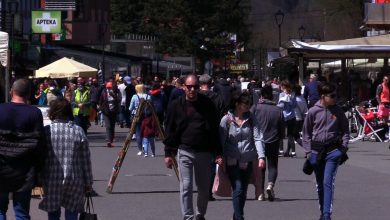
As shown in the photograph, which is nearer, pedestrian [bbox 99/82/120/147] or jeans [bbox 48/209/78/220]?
jeans [bbox 48/209/78/220]

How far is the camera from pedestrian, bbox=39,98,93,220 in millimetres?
9867

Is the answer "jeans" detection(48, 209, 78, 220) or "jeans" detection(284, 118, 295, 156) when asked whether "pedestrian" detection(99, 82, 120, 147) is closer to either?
"jeans" detection(284, 118, 295, 156)

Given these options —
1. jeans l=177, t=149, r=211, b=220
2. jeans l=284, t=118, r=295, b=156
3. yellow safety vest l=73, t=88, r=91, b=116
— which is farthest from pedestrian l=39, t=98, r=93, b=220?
yellow safety vest l=73, t=88, r=91, b=116

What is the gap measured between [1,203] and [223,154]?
2.93m

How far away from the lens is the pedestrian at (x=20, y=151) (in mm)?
9742

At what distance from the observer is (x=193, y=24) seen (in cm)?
6881

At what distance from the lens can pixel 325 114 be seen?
12273 mm

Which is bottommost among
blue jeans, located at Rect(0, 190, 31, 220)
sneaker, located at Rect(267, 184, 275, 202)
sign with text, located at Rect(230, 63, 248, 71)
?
sneaker, located at Rect(267, 184, 275, 202)

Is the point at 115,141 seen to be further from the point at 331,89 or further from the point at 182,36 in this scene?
the point at 182,36

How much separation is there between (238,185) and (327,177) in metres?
1.05

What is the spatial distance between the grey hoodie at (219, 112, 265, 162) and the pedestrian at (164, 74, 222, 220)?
0.44m

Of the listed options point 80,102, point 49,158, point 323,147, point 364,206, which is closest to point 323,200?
point 323,147

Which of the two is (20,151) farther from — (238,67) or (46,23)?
(238,67)

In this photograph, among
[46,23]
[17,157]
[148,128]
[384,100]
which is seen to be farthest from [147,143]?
[46,23]
